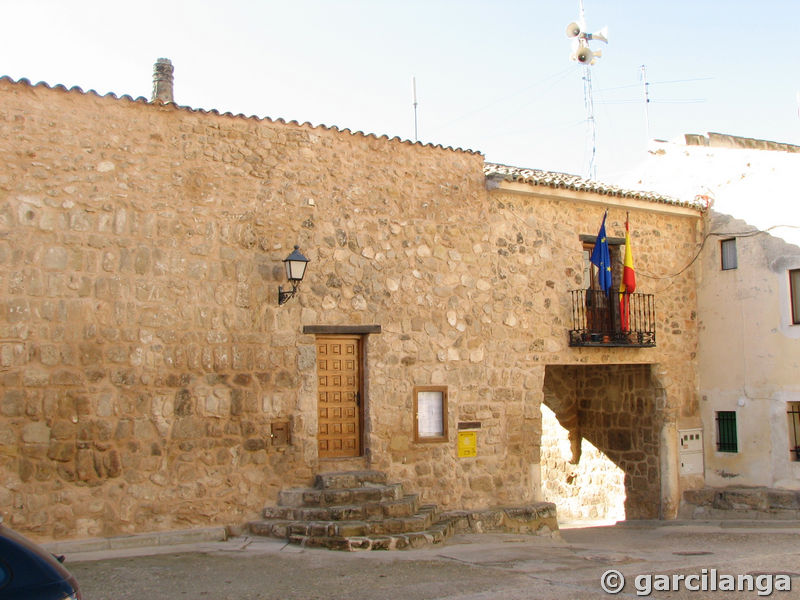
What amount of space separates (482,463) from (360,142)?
506 cm

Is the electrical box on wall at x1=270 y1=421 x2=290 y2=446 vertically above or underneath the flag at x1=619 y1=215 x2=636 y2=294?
underneath

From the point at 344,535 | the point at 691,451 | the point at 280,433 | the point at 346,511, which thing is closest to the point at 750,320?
the point at 691,451

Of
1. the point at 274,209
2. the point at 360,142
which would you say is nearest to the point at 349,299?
the point at 274,209

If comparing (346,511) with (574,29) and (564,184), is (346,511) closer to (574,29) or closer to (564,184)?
(564,184)

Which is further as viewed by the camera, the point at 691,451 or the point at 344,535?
the point at 691,451

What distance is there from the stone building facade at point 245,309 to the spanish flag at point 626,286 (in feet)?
1.92

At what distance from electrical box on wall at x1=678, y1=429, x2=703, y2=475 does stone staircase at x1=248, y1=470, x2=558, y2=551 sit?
5.17 m

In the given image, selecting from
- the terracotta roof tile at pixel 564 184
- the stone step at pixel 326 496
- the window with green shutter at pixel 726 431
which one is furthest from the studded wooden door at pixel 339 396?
the window with green shutter at pixel 726 431

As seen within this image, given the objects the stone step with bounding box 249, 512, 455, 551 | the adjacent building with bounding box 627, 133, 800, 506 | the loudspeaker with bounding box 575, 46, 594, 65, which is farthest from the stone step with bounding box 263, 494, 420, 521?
the loudspeaker with bounding box 575, 46, 594, 65

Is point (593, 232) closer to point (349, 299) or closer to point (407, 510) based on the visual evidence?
point (349, 299)

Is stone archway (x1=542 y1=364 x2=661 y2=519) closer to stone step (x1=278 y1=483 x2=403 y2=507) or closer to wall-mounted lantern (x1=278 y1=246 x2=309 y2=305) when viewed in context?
stone step (x1=278 y1=483 x2=403 y2=507)

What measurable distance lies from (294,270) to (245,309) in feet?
2.63

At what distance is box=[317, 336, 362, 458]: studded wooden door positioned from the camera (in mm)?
10305

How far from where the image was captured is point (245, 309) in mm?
9672
